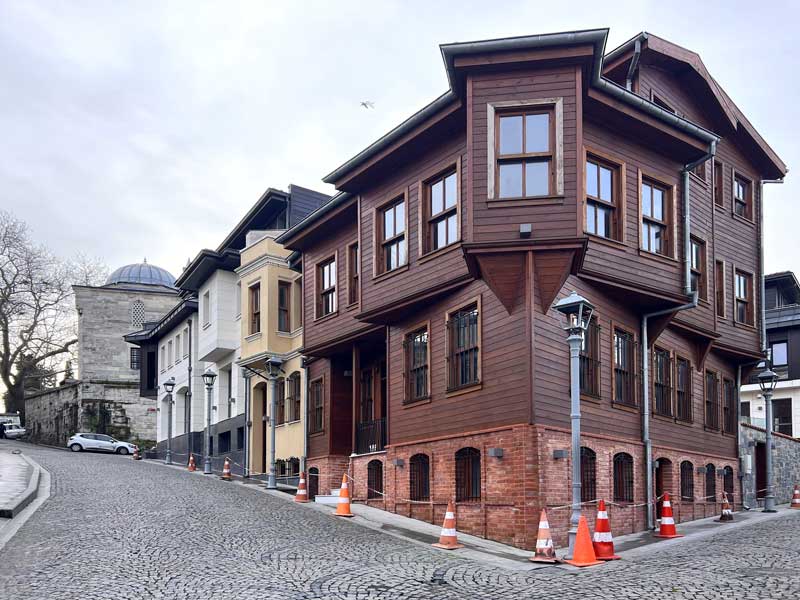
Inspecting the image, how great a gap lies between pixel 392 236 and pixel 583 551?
32.3ft

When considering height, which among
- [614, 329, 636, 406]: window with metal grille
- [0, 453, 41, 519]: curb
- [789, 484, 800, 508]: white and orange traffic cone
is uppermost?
[614, 329, 636, 406]: window with metal grille

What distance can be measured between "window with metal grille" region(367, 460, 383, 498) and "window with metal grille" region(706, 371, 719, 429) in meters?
8.36

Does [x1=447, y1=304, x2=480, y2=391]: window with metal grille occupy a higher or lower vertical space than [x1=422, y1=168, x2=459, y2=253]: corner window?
lower

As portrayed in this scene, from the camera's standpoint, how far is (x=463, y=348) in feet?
64.7

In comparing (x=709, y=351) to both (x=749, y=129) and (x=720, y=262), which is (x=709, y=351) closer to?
(x=720, y=262)

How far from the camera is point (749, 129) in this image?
26109 millimetres

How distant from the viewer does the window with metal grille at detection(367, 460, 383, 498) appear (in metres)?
23.3

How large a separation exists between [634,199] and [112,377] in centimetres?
4818

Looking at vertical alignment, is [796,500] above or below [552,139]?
below

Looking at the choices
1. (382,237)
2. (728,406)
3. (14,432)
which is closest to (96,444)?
(14,432)

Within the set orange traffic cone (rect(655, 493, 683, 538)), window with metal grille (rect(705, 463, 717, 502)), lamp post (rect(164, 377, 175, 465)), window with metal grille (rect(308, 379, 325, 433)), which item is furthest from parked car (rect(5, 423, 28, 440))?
orange traffic cone (rect(655, 493, 683, 538))

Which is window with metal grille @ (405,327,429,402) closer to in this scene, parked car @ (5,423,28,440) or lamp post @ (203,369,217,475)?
lamp post @ (203,369,217,475)

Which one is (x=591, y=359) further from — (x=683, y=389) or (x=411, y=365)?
(x=683, y=389)

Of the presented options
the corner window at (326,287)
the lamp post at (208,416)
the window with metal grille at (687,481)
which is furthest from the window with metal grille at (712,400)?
the lamp post at (208,416)
